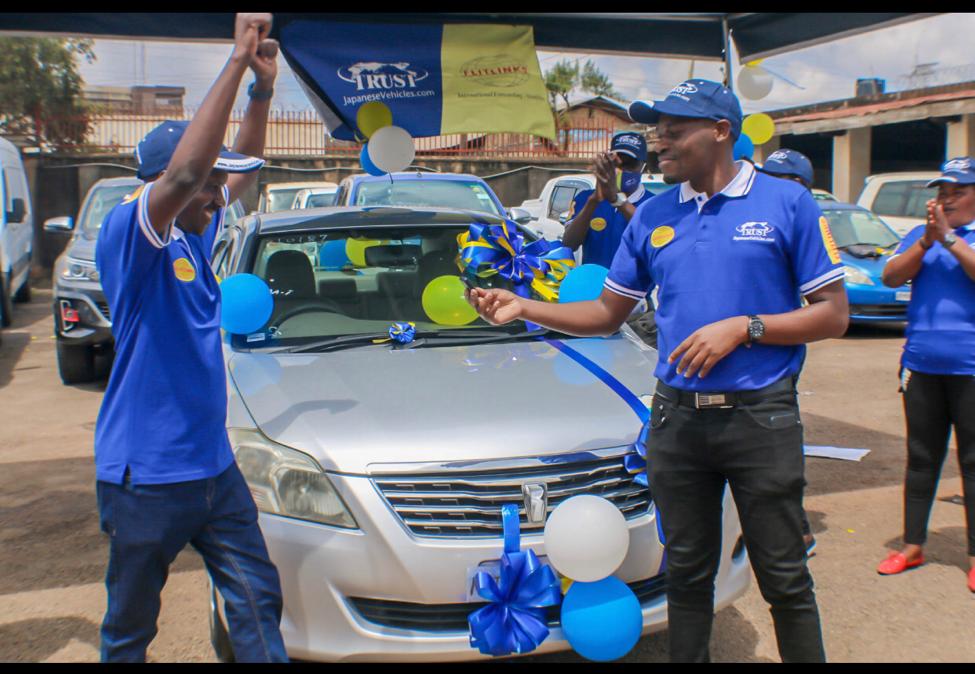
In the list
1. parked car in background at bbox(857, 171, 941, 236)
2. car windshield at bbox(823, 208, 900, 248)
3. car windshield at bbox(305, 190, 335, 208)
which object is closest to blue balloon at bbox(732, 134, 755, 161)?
car windshield at bbox(823, 208, 900, 248)

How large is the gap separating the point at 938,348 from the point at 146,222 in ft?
11.3

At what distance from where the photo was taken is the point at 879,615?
395 centimetres

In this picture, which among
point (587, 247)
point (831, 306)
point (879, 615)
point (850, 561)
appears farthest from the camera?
point (587, 247)

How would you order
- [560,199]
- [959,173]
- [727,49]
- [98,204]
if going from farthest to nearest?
[560,199]
[98,204]
[727,49]
[959,173]

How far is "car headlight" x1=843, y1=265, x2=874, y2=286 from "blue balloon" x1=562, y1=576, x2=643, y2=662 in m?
8.98

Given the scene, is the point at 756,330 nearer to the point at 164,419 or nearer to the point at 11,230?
the point at 164,419

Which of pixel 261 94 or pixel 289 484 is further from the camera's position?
pixel 261 94

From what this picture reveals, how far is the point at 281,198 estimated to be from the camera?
16344 mm

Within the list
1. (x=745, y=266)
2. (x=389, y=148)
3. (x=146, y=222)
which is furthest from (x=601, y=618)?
(x=389, y=148)

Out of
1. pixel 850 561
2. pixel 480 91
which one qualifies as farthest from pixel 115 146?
pixel 850 561

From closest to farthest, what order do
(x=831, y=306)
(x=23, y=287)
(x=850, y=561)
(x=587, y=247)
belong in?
(x=831, y=306), (x=850, y=561), (x=587, y=247), (x=23, y=287)

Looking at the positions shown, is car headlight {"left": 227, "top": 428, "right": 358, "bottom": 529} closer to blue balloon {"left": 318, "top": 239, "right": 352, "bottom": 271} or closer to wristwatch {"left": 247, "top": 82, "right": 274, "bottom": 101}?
wristwatch {"left": 247, "top": 82, "right": 274, "bottom": 101}

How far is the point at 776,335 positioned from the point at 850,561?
2336 mm

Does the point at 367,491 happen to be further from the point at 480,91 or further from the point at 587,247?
the point at 480,91
